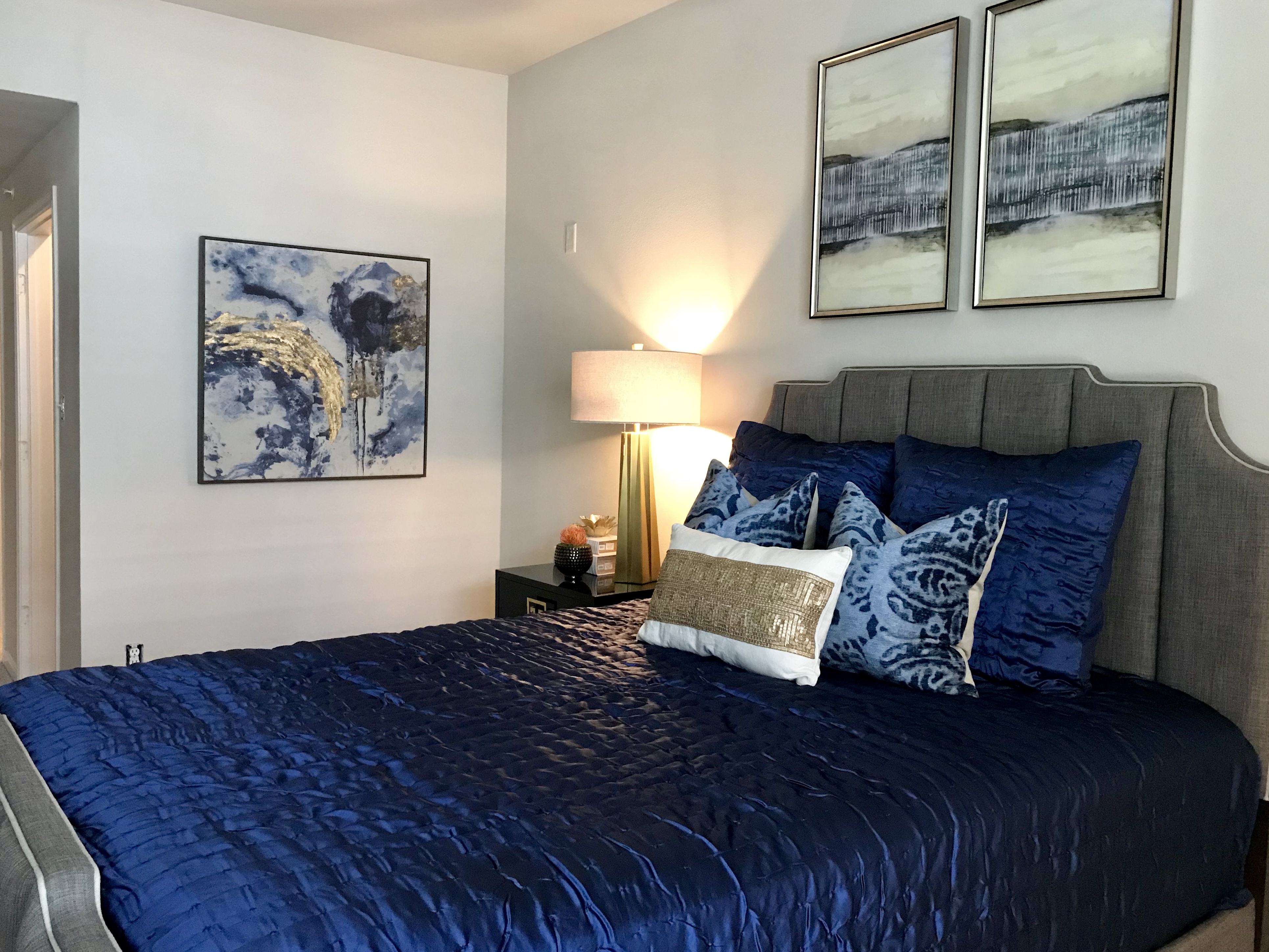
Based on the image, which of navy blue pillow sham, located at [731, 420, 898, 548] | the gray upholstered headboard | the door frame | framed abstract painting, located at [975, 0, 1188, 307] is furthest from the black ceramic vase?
the door frame

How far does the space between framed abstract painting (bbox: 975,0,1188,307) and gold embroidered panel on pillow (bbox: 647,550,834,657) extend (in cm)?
100

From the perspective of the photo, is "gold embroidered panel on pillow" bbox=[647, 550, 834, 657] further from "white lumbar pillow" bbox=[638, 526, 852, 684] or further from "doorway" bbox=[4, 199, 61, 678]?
"doorway" bbox=[4, 199, 61, 678]

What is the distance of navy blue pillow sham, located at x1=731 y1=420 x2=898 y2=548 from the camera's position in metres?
2.51

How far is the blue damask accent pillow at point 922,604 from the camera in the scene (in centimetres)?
202

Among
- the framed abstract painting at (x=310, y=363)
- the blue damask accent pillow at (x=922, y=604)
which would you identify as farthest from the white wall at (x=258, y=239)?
the blue damask accent pillow at (x=922, y=604)

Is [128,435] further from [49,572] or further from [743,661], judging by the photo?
[743,661]

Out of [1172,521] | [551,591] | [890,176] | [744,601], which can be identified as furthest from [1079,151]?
[551,591]

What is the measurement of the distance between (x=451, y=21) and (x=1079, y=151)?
2450 millimetres

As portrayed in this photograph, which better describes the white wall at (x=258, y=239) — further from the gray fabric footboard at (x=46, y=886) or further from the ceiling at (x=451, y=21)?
the gray fabric footboard at (x=46, y=886)

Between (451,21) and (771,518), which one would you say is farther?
(451,21)

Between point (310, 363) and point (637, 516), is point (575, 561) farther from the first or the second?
point (310, 363)

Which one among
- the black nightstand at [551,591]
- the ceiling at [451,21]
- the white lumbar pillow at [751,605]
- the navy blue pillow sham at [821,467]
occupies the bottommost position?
the black nightstand at [551,591]

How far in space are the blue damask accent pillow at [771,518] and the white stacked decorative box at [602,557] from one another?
1.04m

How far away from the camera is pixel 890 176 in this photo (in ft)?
9.27
